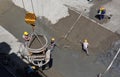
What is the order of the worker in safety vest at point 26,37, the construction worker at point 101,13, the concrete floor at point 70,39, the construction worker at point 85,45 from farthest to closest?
the construction worker at point 101,13
the construction worker at point 85,45
the worker in safety vest at point 26,37
the concrete floor at point 70,39

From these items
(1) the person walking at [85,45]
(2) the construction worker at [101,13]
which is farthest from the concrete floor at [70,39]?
(2) the construction worker at [101,13]

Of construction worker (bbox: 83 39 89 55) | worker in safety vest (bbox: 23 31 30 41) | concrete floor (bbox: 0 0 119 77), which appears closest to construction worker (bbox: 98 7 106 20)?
concrete floor (bbox: 0 0 119 77)

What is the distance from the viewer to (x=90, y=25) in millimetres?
25078

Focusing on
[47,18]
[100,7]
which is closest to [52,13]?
[47,18]

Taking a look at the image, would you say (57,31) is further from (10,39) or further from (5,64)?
(5,64)

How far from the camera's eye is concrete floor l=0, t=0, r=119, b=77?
22.5m

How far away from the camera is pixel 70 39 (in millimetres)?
24531

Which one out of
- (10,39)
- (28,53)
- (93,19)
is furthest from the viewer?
(93,19)

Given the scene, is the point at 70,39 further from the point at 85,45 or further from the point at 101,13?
the point at 101,13

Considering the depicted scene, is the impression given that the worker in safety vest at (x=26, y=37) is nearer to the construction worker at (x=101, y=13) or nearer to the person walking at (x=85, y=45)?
the person walking at (x=85, y=45)

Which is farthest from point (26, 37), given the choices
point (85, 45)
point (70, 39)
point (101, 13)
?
point (101, 13)

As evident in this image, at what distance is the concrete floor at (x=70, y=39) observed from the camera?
22469mm

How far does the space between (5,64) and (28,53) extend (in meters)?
2.11

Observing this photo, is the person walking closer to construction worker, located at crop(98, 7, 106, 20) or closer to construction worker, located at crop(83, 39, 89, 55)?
construction worker, located at crop(83, 39, 89, 55)
